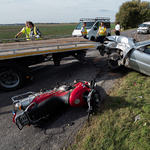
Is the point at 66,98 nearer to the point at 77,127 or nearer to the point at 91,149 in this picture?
the point at 77,127

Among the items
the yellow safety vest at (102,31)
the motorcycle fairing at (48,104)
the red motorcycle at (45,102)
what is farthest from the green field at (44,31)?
the motorcycle fairing at (48,104)

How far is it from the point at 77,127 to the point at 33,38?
18.5 ft

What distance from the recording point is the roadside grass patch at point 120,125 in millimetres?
2596

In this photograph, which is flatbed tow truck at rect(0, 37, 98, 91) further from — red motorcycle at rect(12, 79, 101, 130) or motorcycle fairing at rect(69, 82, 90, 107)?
motorcycle fairing at rect(69, 82, 90, 107)

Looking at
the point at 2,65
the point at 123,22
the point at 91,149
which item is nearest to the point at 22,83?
the point at 2,65

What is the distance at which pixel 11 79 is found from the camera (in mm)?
4789

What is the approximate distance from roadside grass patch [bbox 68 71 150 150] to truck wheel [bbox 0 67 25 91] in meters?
3.17

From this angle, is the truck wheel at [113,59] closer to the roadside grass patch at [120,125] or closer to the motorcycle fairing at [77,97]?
the roadside grass patch at [120,125]

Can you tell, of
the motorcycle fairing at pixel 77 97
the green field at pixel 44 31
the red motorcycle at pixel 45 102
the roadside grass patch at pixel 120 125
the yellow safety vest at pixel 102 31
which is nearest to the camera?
the roadside grass patch at pixel 120 125

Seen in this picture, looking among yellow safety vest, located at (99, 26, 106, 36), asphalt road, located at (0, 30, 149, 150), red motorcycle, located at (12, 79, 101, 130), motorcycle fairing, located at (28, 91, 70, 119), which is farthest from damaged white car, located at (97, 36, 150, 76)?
motorcycle fairing, located at (28, 91, 70, 119)

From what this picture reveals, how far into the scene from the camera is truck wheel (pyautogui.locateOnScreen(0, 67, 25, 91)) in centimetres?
459

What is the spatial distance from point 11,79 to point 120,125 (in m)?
4.20

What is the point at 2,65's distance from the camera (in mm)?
4395

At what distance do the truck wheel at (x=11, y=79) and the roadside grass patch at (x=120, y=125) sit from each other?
3.17 metres
